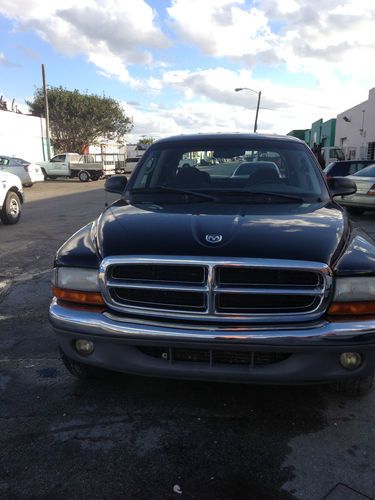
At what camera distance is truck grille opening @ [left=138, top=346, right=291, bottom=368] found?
8.98 feet

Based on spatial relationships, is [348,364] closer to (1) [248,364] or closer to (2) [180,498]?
(1) [248,364]

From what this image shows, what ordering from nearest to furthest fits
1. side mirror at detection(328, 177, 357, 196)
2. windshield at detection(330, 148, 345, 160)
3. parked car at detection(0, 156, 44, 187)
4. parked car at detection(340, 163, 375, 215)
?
side mirror at detection(328, 177, 357, 196), parked car at detection(340, 163, 375, 215), parked car at detection(0, 156, 44, 187), windshield at detection(330, 148, 345, 160)

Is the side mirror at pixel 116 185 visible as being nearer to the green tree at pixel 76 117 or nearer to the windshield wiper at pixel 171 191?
the windshield wiper at pixel 171 191

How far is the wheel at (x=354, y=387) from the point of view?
3168 millimetres

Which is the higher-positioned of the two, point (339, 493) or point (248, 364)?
point (248, 364)

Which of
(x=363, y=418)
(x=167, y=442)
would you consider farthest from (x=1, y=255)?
(x=363, y=418)

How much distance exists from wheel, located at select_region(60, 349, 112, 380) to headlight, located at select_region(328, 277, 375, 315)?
5.45ft

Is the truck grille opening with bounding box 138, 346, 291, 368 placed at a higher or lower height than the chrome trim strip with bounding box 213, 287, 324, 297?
lower

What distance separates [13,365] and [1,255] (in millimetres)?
4568

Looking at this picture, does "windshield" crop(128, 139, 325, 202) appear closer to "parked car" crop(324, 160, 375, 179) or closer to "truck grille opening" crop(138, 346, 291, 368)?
"truck grille opening" crop(138, 346, 291, 368)

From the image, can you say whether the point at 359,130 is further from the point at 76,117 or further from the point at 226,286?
the point at 226,286

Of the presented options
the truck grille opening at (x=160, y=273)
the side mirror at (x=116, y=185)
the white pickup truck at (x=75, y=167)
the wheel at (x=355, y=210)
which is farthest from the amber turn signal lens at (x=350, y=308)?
the white pickup truck at (x=75, y=167)

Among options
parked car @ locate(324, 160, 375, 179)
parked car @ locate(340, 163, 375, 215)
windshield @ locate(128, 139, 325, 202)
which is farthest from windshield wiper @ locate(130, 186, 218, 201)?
parked car @ locate(324, 160, 375, 179)

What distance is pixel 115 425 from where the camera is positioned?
3016 millimetres
